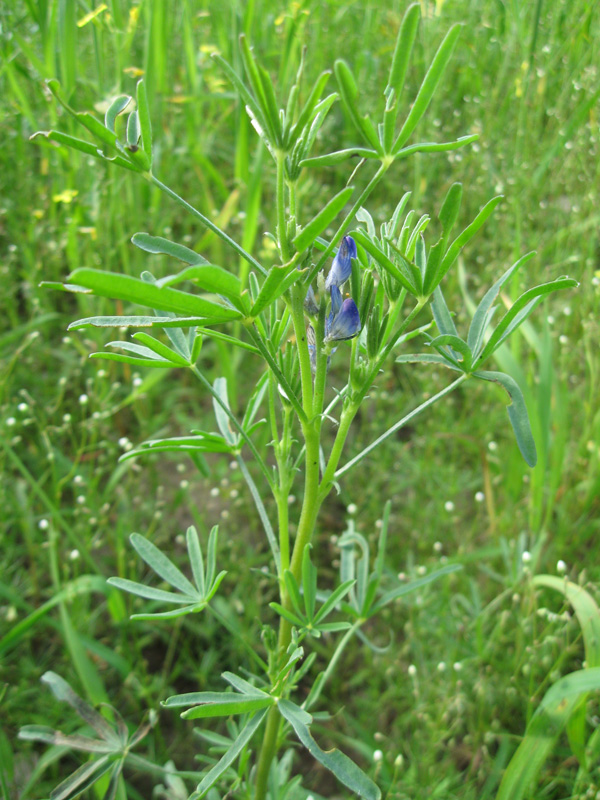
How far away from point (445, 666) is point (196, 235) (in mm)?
1894

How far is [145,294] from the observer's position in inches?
26.4

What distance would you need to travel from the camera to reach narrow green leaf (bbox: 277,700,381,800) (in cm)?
85

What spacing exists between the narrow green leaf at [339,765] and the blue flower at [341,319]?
0.53 meters

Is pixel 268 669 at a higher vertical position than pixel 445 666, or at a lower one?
higher

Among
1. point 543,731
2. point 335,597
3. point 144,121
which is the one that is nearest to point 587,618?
point 543,731

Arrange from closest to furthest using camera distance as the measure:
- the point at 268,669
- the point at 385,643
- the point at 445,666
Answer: the point at 268,669 < the point at 445,666 < the point at 385,643

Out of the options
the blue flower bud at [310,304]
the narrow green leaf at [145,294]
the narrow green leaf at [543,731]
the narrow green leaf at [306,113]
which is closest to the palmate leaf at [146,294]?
the narrow green leaf at [145,294]

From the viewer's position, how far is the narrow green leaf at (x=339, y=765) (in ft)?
2.79

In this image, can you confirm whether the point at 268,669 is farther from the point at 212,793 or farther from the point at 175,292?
the point at 175,292

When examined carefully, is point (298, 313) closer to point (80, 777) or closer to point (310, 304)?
point (310, 304)

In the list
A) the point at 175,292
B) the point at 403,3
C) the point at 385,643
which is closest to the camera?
the point at 175,292

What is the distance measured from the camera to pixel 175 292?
69cm

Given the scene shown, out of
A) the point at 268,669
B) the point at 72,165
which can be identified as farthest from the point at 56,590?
the point at 72,165

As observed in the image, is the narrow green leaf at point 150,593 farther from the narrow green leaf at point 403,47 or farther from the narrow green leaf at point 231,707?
the narrow green leaf at point 403,47
